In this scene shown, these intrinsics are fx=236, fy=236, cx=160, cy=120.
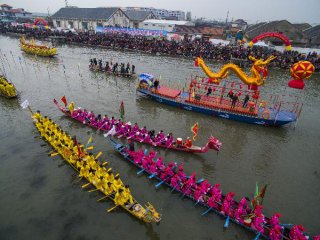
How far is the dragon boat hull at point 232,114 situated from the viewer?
64.8ft

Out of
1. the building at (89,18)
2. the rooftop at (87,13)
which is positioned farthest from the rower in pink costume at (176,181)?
the rooftop at (87,13)

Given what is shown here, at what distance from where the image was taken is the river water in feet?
37.0

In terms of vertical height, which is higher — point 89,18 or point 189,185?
point 89,18

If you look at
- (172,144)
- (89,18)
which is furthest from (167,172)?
(89,18)

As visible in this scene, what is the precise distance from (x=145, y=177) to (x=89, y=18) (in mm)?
73275

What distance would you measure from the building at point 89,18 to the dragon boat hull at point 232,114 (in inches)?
2239

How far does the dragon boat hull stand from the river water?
54cm

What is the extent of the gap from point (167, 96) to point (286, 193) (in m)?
14.0

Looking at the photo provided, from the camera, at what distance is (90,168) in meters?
13.5

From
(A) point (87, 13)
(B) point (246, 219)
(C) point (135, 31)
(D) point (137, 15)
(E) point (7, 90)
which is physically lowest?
(B) point (246, 219)

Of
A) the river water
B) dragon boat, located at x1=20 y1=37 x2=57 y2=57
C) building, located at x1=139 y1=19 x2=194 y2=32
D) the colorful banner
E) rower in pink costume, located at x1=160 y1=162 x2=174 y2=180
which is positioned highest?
building, located at x1=139 y1=19 x2=194 y2=32

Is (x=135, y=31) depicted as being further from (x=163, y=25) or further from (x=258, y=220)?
(x=258, y=220)

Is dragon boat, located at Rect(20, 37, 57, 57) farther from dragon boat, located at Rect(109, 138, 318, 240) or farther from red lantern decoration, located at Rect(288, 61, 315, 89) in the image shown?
red lantern decoration, located at Rect(288, 61, 315, 89)

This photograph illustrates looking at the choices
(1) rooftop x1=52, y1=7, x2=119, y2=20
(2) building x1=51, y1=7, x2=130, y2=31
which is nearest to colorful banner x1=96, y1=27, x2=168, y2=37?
(2) building x1=51, y1=7, x2=130, y2=31
